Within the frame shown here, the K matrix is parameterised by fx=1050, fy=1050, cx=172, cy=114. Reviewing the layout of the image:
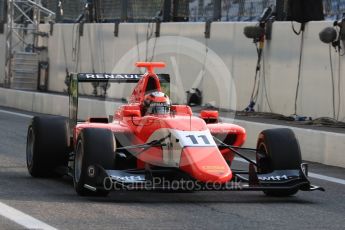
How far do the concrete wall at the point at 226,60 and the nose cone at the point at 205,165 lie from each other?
921cm

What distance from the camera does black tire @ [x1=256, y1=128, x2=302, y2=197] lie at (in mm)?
11438

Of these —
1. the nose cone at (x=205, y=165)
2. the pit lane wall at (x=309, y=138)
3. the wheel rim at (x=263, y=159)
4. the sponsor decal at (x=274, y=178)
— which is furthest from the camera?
the pit lane wall at (x=309, y=138)

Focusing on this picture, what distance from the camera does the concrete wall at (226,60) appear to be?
20547mm

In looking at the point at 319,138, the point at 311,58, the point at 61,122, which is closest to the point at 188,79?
the point at 311,58

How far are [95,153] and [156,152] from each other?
773 mm

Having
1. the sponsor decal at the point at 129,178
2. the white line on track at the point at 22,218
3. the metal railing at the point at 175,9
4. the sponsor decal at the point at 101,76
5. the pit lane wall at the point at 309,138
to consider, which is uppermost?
the metal railing at the point at 175,9

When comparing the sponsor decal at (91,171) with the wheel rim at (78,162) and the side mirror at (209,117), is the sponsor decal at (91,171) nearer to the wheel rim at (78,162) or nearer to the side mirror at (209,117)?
the wheel rim at (78,162)

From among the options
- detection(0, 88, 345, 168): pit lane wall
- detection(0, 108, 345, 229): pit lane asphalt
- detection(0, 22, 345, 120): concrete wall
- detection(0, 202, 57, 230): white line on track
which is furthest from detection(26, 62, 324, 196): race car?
detection(0, 22, 345, 120): concrete wall

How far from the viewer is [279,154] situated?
11477 millimetres

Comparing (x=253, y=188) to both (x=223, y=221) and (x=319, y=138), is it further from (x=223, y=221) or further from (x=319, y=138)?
(x=319, y=138)

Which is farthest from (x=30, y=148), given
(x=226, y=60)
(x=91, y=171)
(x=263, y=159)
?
(x=226, y=60)

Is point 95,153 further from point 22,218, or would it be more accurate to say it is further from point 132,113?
point 22,218

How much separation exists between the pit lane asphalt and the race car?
19 centimetres

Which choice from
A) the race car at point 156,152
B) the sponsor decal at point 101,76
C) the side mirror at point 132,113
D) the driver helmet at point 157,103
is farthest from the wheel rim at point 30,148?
the driver helmet at point 157,103
